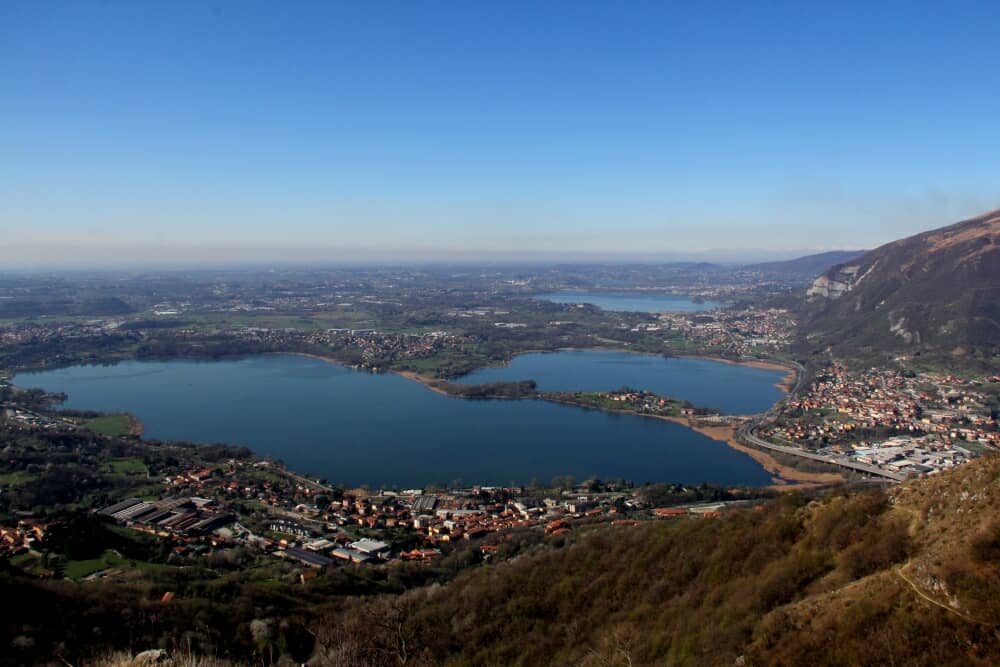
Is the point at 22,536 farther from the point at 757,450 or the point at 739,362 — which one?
the point at 739,362

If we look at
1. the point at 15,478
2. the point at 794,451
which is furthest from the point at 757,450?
the point at 15,478

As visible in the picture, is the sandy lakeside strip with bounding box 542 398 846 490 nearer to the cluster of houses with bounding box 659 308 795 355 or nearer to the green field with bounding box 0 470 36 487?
the cluster of houses with bounding box 659 308 795 355

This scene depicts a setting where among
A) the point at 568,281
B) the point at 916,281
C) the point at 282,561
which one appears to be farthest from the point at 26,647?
the point at 568,281

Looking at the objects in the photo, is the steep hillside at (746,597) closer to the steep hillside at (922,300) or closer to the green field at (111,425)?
the green field at (111,425)

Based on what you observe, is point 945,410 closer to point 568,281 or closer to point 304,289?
point 304,289

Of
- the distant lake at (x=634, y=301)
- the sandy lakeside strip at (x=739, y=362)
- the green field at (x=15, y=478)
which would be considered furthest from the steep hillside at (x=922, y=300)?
the green field at (x=15, y=478)

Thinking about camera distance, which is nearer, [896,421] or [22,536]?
[22,536]
